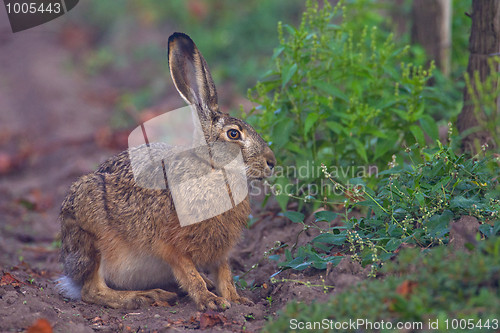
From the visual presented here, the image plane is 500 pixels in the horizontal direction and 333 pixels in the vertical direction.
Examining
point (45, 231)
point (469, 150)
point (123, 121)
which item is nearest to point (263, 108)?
point (469, 150)

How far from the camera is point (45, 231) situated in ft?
21.5

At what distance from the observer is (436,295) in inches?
108

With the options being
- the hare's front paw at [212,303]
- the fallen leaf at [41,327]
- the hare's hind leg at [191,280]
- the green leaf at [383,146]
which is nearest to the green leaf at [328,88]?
the green leaf at [383,146]

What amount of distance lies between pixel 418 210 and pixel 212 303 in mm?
1553

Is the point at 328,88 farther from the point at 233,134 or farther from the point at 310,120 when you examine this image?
the point at 233,134

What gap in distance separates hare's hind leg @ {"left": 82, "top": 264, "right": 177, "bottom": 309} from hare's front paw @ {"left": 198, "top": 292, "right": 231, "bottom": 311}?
422 mm

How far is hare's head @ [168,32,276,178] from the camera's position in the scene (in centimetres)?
414

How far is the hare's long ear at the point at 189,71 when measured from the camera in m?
4.12

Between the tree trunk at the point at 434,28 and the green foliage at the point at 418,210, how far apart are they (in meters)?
2.90

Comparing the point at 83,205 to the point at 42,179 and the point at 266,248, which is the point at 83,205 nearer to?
the point at 266,248

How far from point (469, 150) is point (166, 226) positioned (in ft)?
9.51

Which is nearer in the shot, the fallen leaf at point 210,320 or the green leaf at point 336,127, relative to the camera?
the fallen leaf at point 210,320

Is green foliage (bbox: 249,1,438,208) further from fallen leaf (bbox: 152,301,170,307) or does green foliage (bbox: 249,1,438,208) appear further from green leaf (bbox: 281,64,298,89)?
fallen leaf (bbox: 152,301,170,307)

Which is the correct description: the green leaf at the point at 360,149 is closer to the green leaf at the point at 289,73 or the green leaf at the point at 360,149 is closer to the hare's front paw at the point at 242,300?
the green leaf at the point at 289,73
